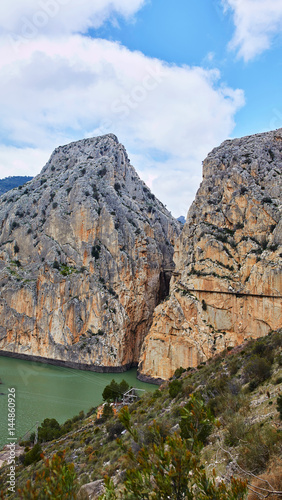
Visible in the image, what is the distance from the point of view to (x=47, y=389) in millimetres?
34000

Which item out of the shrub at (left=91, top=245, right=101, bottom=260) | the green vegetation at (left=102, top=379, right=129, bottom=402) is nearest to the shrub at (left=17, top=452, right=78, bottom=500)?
the green vegetation at (left=102, top=379, right=129, bottom=402)

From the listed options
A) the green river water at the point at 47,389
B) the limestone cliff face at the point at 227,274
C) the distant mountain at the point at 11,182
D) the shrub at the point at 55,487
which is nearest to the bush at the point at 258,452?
the shrub at the point at 55,487

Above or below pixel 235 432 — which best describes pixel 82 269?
above

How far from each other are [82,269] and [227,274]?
23450mm

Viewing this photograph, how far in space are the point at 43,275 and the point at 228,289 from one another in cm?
2944

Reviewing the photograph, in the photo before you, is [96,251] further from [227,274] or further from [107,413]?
[107,413]

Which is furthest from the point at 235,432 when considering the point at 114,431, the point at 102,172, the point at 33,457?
the point at 102,172

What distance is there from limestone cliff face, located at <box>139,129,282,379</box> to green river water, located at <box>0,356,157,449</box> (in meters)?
6.19

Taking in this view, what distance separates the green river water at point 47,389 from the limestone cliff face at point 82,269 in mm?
3240

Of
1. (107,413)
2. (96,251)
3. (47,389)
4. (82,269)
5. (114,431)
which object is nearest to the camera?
(114,431)

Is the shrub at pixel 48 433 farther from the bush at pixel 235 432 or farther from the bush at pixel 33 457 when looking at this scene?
the bush at pixel 235 432

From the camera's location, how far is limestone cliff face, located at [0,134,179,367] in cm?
4669

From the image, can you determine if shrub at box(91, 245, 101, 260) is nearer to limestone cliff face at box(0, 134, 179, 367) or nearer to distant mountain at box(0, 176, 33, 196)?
limestone cliff face at box(0, 134, 179, 367)

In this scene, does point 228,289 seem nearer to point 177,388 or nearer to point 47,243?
point 177,388
